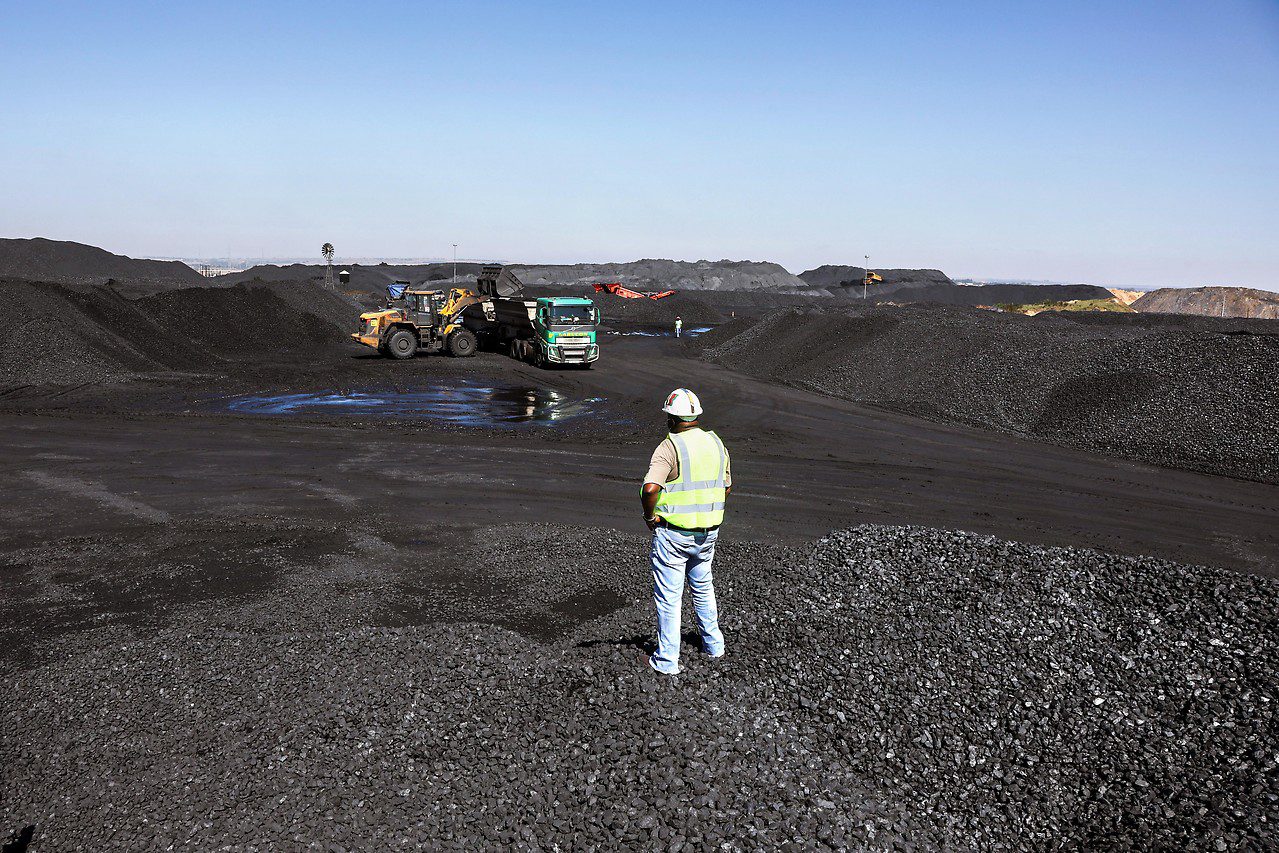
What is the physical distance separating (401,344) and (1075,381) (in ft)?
79.1

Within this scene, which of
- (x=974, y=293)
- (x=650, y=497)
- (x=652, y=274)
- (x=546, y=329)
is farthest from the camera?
(x=652, y=274)

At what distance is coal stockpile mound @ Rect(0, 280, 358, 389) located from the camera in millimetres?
26953

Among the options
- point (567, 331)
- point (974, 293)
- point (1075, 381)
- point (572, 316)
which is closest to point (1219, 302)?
point (974, 293)

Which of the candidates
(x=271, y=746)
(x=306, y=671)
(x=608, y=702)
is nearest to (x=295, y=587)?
(x=306, y=671)

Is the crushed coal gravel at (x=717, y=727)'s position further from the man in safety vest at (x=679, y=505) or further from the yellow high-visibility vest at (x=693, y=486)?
the yellow high-visibility vest at (x=693, y=486)

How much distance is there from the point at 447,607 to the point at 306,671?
2575mm

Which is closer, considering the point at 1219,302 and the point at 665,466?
the point at 665,466

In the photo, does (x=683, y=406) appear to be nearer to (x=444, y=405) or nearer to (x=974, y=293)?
(x=444, y=405)

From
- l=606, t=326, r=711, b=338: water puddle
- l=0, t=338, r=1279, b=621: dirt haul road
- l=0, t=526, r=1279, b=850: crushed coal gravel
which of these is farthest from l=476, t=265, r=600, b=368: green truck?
l=0, t=526, r=1279, b=850: crushed coal gravel

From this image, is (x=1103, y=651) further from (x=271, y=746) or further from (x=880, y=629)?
(x=271, y=746)

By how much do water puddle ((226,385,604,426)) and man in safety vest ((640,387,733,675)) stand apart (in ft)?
50.8

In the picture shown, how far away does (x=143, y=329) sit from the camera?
110 feet

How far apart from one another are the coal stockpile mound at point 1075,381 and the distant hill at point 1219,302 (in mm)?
46289

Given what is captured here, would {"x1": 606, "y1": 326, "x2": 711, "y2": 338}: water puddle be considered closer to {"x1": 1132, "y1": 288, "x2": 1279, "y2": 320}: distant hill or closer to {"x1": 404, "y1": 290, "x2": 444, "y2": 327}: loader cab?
{"x1": 404, "y1": 290, "x2": 444, "y2": 327}: loader cab
